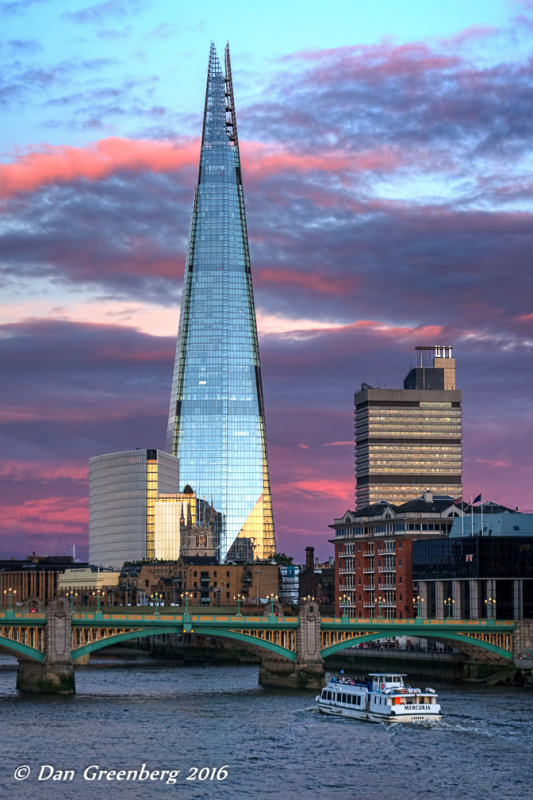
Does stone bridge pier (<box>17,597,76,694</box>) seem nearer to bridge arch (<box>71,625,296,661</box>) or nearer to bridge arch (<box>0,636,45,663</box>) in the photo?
bridge arch (<box>0,636,45,663</box>)

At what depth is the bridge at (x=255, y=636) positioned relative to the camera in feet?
531

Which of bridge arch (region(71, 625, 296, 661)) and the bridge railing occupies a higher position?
the bridge railing

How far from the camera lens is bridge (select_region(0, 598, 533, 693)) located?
162m

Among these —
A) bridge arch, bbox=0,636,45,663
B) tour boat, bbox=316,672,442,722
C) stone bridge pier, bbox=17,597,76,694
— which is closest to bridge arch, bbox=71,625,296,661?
stone bridge pier, bbox=17,597,76,694

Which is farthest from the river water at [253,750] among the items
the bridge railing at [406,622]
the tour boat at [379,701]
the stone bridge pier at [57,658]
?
the bridge railing at [406,622]

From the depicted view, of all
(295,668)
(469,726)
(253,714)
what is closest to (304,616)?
(295,668)

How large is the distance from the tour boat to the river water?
1.85 metres

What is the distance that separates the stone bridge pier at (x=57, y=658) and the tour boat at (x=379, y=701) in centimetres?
3089

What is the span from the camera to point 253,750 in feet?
396

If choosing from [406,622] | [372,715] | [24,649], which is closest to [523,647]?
[406,622]

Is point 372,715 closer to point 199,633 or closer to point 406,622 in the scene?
point 199,633

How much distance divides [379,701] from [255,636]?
28.7 metres

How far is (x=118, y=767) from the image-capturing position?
4432 inches

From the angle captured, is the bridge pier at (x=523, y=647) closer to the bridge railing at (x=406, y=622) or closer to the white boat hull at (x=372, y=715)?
the bridge railing at (x=406, y=622)
